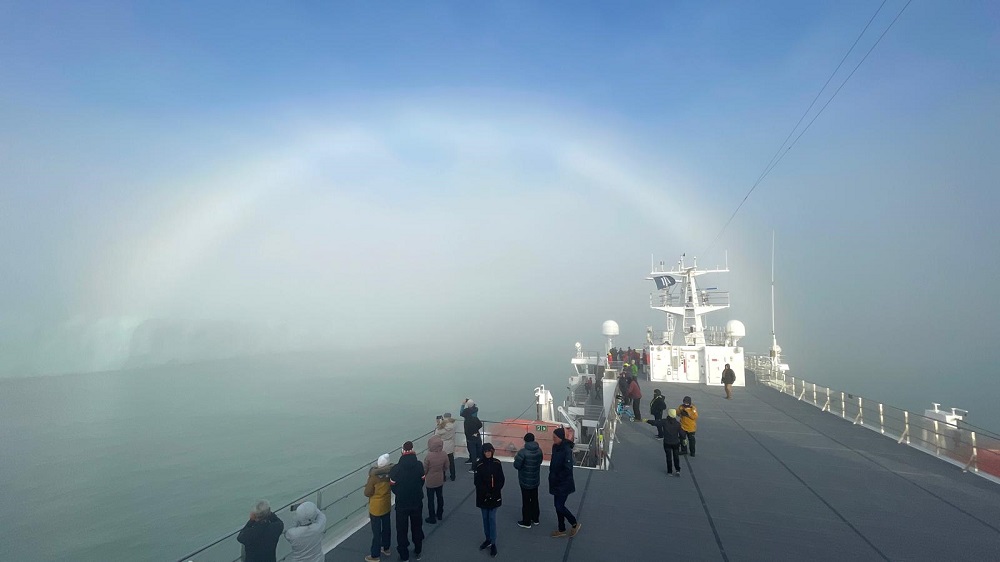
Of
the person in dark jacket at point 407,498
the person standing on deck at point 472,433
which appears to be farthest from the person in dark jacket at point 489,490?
the person standing on deck at point 472,433

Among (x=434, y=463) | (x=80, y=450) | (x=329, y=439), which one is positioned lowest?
(x=80, y=450)

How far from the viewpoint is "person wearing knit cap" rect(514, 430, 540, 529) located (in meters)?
6.88

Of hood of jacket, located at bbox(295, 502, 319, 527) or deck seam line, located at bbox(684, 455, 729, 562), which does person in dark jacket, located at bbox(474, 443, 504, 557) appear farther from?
deck seam line, located at bbox(684, 455, 729, 562)

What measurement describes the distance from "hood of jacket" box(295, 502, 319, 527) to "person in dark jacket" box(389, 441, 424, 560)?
4.12 feet

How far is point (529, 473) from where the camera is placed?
696 centimetres

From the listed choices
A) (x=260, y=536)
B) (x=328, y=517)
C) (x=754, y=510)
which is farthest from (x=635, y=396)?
(x=328, y=517)

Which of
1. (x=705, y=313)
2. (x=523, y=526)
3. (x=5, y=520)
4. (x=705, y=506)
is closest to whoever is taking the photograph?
(x=523, y=526)

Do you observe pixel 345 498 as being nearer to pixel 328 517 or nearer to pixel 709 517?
pixel 709 517

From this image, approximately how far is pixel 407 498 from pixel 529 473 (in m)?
2.00

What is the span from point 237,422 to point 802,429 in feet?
254

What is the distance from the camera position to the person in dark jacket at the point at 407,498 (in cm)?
A: 611

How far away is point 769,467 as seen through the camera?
34.3 feet

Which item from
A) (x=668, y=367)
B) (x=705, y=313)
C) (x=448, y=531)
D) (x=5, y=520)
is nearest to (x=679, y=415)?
(x=448, y=531)

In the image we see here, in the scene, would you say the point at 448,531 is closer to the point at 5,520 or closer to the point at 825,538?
the point at 825,538
